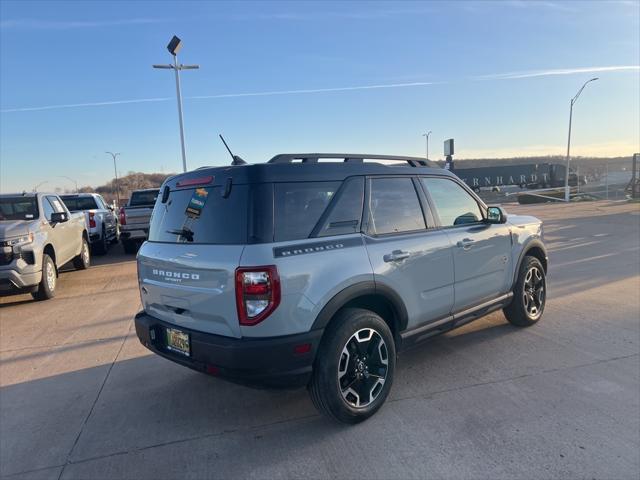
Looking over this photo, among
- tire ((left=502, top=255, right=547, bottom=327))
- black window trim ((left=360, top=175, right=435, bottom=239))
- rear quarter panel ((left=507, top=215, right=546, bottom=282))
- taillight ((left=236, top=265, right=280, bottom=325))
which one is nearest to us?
taillight ((left=236, top=265, right=280, bottom=325))

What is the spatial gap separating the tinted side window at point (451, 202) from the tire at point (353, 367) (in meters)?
1.37

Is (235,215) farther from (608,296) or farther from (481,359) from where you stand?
(608,296)

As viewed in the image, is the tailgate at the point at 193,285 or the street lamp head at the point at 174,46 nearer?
the tailgate at the point at 193,285

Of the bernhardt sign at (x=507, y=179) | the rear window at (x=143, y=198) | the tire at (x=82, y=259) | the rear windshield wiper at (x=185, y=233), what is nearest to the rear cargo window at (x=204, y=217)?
the rear windshield wiper at (x=185, y=233)

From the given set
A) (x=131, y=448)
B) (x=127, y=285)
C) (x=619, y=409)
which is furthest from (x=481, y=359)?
(x=127, y=285)

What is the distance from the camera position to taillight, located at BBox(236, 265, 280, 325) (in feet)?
9.29

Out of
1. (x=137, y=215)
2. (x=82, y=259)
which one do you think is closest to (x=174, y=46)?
(x=137, y=215)

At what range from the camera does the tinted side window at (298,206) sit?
3047 millimetres

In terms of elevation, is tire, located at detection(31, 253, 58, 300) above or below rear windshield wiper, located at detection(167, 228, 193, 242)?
below

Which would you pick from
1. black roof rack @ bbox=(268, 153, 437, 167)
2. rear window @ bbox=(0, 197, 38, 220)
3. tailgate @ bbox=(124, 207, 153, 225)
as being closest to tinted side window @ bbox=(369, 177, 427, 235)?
black roof rack @ bbox=(268, 153, 437, 167)

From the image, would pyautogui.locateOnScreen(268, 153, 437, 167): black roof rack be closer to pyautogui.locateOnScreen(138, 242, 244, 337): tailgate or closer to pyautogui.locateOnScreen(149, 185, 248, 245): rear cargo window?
pyautogui.locateOnScreen(149, 185, 248, 245): rear cargo window

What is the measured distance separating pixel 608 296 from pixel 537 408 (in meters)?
3.82

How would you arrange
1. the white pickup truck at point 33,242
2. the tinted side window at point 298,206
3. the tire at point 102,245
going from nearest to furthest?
the tinted side window at point 298,206 < the white pickup truck at point 33,242 < the tire at point 102,245

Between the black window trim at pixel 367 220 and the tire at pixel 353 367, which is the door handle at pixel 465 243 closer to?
the black window trim at pixel 367 220
